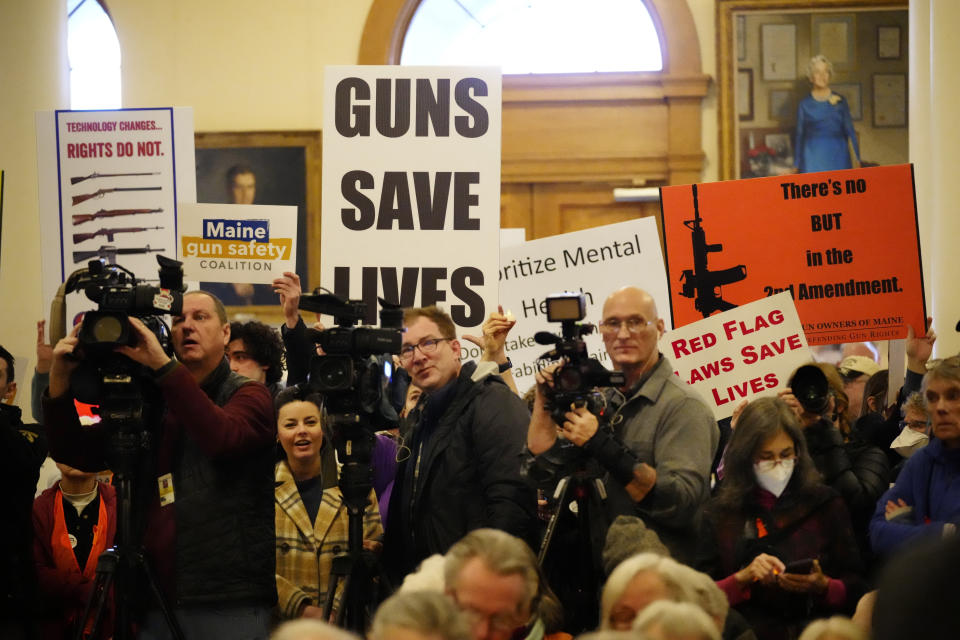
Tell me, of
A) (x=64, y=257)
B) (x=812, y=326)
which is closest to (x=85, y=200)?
(x=64, y=257)

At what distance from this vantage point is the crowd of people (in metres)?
3.29

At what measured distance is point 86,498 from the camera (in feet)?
14.1

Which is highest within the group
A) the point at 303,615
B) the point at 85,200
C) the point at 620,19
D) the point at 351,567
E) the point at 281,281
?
the point at 620,19

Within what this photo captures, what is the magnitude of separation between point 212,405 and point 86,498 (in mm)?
1233

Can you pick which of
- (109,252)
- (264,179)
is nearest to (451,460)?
(109,252)

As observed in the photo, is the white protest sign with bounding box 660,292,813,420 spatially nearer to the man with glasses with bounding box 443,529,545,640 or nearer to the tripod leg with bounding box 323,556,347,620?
the tripod leg with bounding box 323,556,347,620

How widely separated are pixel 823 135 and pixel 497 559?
6799 mm

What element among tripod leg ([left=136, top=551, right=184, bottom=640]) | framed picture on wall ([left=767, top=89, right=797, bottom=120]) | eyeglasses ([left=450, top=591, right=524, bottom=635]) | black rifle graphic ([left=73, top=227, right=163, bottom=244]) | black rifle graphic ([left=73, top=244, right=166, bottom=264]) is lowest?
tripod leg ([left=136, top=551, right=184, bottom=640])

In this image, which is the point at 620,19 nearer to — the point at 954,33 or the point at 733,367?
the point at 954,33

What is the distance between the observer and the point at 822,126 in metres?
8.75

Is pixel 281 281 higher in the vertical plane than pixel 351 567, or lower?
higher

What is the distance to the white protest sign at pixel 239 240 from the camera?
199 inches

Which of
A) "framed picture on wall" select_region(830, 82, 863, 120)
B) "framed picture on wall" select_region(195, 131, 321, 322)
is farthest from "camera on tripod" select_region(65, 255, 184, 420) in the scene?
"framed picture on wall" select_region(830, 82, 863, 120)

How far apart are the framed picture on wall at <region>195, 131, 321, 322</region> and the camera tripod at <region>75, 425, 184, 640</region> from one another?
5809 millimetres
